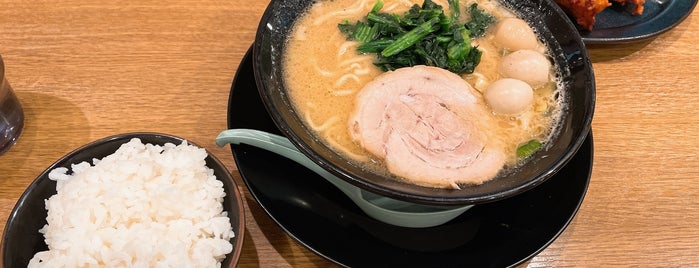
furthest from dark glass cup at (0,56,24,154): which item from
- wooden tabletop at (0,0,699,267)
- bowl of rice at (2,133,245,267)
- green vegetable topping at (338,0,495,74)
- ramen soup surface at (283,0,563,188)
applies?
green vegetable topping at (338,0,495,74)

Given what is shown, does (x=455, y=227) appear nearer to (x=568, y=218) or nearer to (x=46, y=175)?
(x=568, y=218)

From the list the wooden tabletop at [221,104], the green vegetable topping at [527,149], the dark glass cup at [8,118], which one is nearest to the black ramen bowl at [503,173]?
the green vegetable topping at [527,149]

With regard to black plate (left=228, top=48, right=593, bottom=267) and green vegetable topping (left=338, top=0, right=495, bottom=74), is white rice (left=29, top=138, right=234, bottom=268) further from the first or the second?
green vegetable topping (left=338, top=0, right=495, bottom=74)

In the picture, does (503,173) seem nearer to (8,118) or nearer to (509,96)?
(509,96)

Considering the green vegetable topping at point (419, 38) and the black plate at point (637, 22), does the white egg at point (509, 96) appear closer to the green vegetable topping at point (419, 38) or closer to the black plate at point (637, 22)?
the green vegetable topping at point (419, 38)

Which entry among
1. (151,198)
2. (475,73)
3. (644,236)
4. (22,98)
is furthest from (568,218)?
(22,98)
